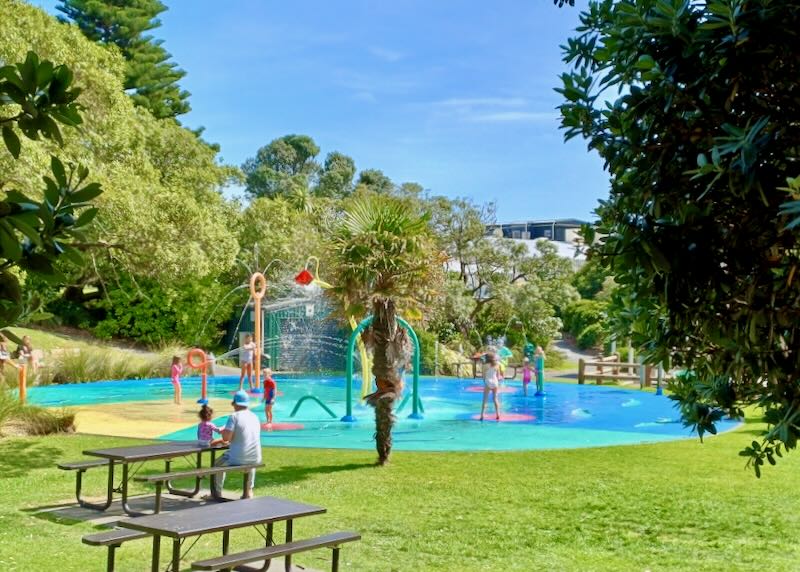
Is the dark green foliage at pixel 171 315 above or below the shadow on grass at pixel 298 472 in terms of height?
above

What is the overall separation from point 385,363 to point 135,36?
115 feet

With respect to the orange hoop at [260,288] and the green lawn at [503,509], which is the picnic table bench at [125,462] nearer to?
the green lawn at [503,509]

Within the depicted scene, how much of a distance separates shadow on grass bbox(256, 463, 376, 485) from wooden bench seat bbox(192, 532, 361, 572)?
4.29m

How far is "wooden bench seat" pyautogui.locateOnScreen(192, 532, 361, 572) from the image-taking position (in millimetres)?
5542

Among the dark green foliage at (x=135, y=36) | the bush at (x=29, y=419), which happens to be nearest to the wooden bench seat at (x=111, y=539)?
the bush at (x=29, y=419)

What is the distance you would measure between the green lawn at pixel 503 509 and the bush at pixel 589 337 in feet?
79.3

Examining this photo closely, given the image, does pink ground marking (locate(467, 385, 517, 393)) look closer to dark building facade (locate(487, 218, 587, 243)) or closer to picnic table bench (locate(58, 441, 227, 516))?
picnic table bench (locate(58, 441, 227, 516))

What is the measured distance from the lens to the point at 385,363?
11.7 m

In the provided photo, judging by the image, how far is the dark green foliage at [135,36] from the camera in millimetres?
40469

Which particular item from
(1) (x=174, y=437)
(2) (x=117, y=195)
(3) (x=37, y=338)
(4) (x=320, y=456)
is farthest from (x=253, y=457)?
(3) (x=37, y=338)

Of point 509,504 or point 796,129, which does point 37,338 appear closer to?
point 509,504

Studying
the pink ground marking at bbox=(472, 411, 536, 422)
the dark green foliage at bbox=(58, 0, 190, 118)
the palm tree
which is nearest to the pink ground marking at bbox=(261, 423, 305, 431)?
the pink ground marking at bbox=(472, 411, 536, 422)

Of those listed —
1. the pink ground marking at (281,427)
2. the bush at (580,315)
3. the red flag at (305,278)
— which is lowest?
the pink ground marking at (281,427)

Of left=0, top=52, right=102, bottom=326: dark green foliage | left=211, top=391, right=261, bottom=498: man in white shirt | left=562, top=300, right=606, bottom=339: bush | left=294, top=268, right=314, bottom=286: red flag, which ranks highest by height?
left=562, top=300, right=606, bottom=339: bush
